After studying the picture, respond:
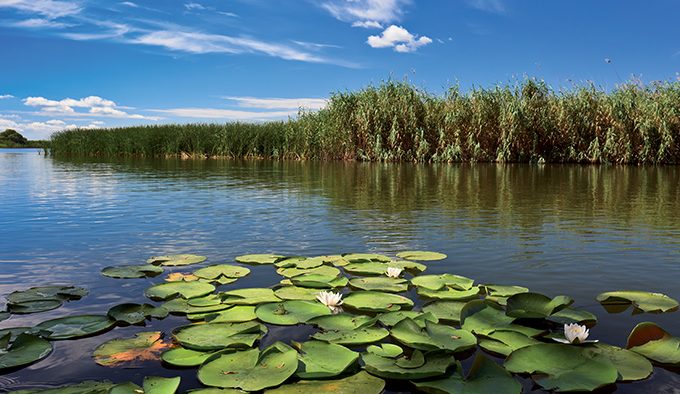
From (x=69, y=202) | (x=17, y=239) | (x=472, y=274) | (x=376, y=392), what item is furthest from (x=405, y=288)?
(x=69, y=202)

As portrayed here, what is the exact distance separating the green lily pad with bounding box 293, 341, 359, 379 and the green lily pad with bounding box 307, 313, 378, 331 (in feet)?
0.87

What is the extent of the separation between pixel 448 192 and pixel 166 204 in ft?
17.3

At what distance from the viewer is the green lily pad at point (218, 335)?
2475 mm

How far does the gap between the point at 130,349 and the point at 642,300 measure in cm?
305

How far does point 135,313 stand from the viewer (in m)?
2.98

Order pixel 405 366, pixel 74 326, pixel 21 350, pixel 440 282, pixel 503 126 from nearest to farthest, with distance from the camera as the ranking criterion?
pixel 405 366 → pixel 21 350 → pixel 74 326 → pixel 440 282 → pixel 503 126

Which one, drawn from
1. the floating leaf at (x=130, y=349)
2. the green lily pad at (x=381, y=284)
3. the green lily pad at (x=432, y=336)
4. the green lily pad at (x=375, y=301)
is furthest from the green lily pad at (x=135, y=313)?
the green lily pad at (x=432, y=336)

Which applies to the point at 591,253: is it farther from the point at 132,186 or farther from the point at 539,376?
the point at 132,186

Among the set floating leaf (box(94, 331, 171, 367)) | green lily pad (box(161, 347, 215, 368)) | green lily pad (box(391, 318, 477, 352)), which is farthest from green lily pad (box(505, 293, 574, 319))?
floating leaf (box(94, 331, 171, 367))

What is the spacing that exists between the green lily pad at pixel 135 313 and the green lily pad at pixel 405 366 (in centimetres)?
138

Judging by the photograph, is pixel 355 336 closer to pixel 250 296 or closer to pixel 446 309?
pixel 446 309

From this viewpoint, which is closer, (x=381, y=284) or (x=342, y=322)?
(x=342, y=322)

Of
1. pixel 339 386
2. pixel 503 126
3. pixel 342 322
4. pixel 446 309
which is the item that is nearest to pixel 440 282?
pixel 446 309

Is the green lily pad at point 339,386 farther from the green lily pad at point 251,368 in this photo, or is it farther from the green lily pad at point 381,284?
the green lily pad at point 381,284
